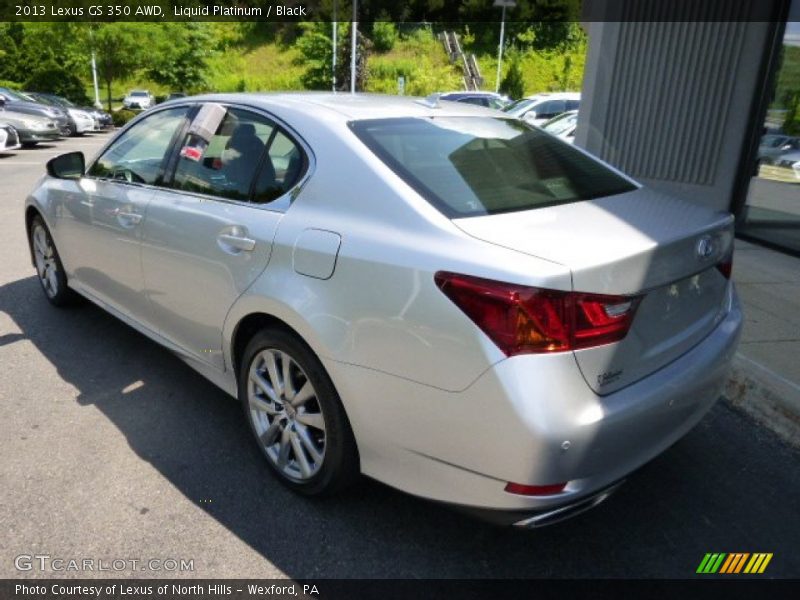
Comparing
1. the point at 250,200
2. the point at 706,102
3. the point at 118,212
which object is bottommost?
the point at 118,212

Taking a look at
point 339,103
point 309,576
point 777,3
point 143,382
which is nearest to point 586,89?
point 777,3

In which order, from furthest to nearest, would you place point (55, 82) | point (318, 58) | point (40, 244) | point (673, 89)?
1. point (318, 58)
2. point (55, 82)
3. point (673, 89)
4. point (40, 244)

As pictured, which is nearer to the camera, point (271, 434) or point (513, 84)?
point (271, 434)

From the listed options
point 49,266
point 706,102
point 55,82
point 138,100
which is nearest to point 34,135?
point 49,266

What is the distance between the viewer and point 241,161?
2.89m

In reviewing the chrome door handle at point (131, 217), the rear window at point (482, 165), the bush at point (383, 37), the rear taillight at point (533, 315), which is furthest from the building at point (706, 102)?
the bush at point (383, 37)

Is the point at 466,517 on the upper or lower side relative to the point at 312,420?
lower

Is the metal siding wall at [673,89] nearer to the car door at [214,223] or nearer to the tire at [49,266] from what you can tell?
the car door at [214,223]

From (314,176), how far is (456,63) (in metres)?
54.5

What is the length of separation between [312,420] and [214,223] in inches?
40.0

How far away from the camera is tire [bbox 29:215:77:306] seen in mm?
4566

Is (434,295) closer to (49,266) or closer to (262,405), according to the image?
(262,405)

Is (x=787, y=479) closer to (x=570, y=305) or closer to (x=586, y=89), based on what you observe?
(x=570, y=305)

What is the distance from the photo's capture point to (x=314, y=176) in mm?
2506
